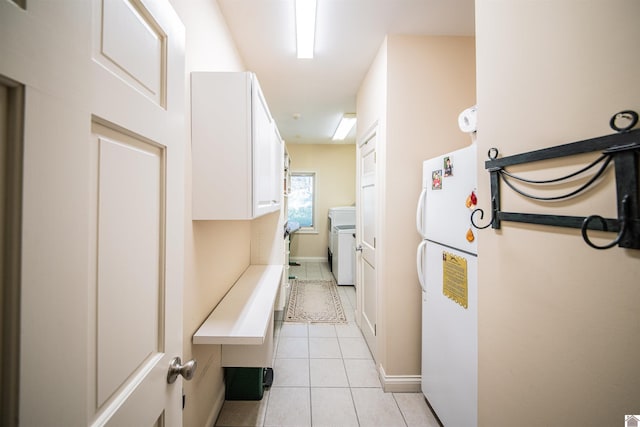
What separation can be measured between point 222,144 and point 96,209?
911 mm

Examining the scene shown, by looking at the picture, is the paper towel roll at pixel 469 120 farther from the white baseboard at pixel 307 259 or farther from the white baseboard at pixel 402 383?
the white baseboard at pixel 307 259

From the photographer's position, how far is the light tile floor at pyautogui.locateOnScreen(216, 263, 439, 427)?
169cm

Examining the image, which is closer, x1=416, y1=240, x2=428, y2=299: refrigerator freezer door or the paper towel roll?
the paper towel roll

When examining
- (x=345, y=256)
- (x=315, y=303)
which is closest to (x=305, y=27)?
(x=315, y=303)

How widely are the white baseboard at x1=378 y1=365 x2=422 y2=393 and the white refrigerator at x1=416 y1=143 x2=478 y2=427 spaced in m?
0.16

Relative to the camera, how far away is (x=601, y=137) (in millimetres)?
595

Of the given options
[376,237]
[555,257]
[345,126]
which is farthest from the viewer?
[345,126]

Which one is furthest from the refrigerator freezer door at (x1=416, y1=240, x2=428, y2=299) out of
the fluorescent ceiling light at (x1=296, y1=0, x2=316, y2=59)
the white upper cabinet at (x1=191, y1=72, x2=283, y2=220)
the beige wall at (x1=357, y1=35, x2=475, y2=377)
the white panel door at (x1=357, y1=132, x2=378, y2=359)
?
the fluorescent ceiling light at (x1=296, y1=0, x2=316, y2=59)

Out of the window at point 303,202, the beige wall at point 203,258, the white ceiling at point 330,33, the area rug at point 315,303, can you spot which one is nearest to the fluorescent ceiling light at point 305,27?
the white ceiling at point 330,33

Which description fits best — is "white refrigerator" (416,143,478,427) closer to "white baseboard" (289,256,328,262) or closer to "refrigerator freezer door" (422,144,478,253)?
"refrigerator freezer door" (422,144,478,253)

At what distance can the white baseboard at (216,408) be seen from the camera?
1.57 meters

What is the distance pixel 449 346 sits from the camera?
1.45 metres

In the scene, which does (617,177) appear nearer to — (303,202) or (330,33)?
(330,33)

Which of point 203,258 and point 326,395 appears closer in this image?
point 203,258
